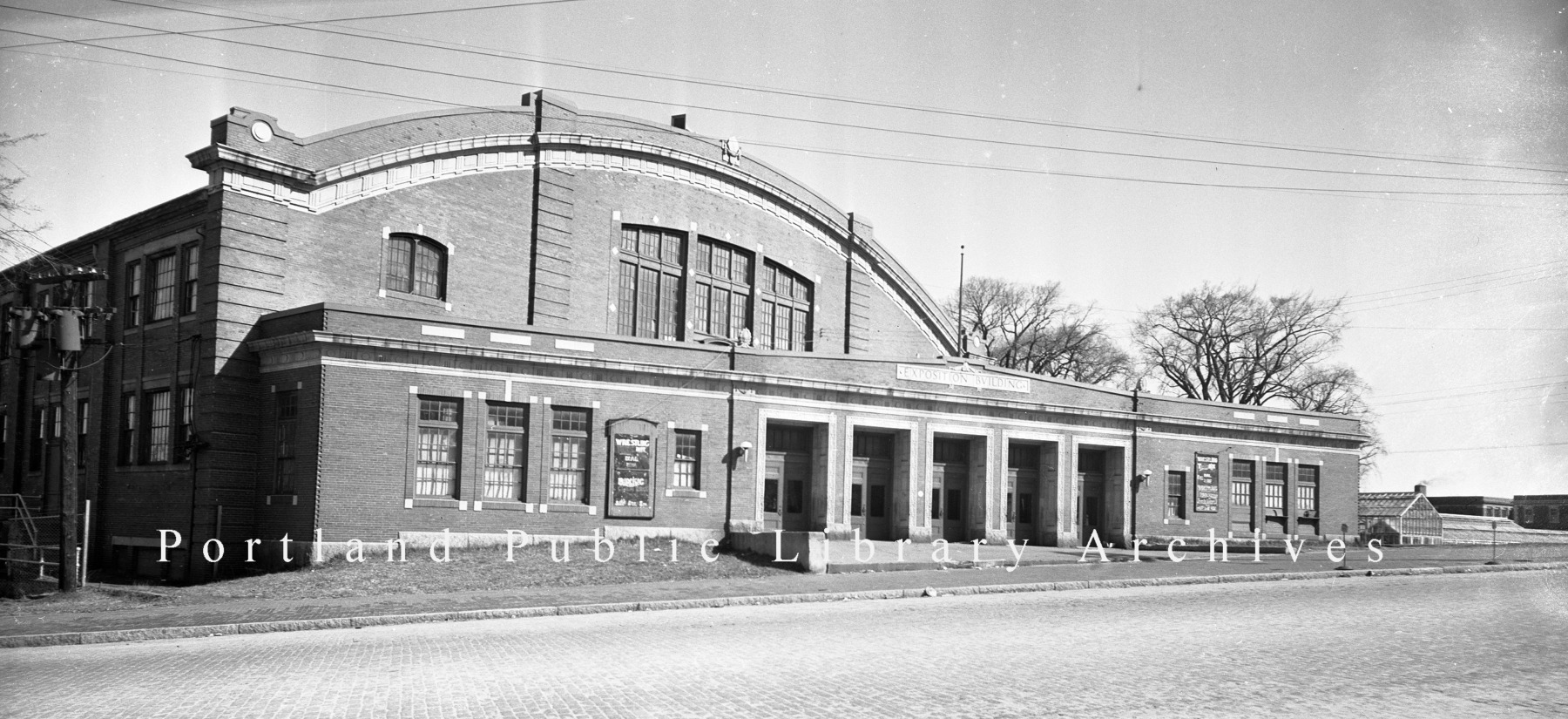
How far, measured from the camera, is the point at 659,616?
1905 centimetres

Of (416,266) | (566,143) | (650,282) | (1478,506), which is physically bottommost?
(1478,506)

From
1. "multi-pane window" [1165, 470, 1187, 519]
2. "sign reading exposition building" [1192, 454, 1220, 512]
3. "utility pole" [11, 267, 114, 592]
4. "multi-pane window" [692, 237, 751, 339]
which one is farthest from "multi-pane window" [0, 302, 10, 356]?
"sign reading exposition building" [1192, 454, 1220, 512]

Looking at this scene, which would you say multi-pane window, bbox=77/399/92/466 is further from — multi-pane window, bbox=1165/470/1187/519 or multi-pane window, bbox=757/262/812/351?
multi-pane window, bbox=1165/470/1187/519

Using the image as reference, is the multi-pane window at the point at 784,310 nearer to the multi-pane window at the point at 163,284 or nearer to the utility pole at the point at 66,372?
the multi-pane window at the point at 163,284

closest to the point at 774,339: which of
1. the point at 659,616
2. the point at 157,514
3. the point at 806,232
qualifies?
the point at 806,232

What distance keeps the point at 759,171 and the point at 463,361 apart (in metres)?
15.2

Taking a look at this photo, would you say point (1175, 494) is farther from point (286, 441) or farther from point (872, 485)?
point (286, 441)

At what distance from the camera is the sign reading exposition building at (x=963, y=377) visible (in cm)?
3550

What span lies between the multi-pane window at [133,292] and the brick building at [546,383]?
0.14m

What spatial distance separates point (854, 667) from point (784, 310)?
28.7m

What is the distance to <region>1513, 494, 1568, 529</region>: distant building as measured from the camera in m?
68.7

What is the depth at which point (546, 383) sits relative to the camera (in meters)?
29.1

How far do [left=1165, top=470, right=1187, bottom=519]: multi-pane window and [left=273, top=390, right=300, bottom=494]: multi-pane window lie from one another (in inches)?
1123

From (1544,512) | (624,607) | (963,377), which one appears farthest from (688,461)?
(1544,512)
